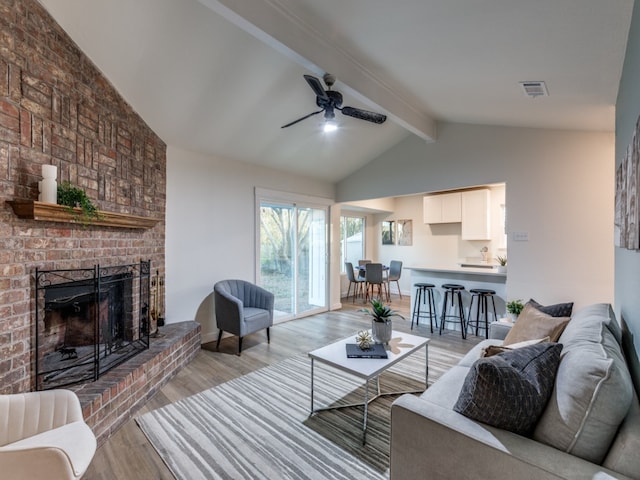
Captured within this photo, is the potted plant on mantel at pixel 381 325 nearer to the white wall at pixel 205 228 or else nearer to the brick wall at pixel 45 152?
the brick wall at pixel 45 152

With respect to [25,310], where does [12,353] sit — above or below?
below

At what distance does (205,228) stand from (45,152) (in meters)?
2.13

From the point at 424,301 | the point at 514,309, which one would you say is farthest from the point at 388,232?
the point at 514,309

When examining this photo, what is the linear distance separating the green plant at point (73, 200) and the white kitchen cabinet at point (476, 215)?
6.22 m

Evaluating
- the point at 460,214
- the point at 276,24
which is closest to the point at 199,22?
the point at 276,24

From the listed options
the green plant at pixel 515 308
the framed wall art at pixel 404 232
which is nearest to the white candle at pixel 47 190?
the green plant at pixel 515 308

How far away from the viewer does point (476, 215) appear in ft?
20.4

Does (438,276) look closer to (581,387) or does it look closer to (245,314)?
(245,314)

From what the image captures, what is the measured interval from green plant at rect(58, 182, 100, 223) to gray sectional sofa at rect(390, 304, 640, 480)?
236cm

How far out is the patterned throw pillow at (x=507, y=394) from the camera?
121cm

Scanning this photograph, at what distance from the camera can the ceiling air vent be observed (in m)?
2.50

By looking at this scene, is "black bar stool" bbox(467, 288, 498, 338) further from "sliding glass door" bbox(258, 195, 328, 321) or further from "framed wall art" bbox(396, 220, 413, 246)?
"framed wall art" bbox(396, 220, 413, 246)

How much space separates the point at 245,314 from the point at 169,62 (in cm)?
275

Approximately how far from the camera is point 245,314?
12.5 ft
